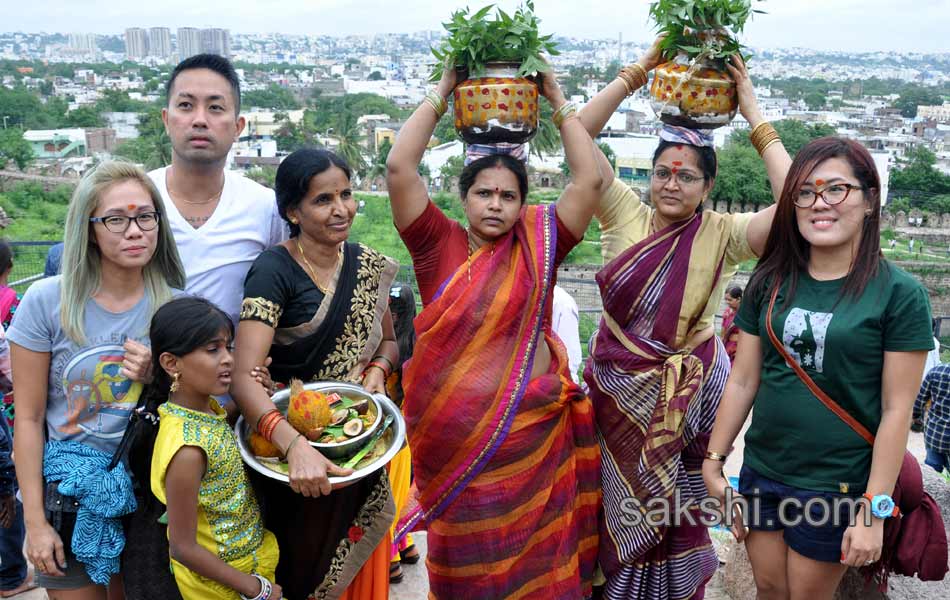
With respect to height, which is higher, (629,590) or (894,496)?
(894,496)

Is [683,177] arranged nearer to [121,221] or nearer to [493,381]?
[493,381]

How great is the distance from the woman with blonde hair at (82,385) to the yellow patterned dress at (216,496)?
0.21 meters

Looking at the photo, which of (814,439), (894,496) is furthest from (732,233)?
(894,496)

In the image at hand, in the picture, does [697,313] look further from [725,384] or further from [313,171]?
[313,171]

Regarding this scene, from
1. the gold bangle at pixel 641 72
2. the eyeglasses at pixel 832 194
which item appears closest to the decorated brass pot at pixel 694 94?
the gold bangle at pixel 641 72

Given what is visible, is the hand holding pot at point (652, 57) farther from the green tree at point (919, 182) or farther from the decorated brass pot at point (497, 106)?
the green tree at point (919, 182)

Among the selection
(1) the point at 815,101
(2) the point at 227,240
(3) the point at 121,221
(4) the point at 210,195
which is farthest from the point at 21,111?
(1) the point at 815,101

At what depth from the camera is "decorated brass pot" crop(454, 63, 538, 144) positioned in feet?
8.76

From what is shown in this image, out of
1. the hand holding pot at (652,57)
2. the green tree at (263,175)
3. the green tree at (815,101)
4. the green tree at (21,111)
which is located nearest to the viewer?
the hand holding pot at (652,57)

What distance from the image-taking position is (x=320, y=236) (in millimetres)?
2641

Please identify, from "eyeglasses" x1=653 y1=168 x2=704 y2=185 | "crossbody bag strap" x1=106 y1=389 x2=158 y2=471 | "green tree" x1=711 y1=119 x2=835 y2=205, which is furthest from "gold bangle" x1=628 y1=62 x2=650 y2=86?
"green tree" x1=711 y1=119 x2=835 y2=205

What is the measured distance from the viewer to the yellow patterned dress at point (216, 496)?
7.50ft

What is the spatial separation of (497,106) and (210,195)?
1102mm

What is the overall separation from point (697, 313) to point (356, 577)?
5.09 ft
